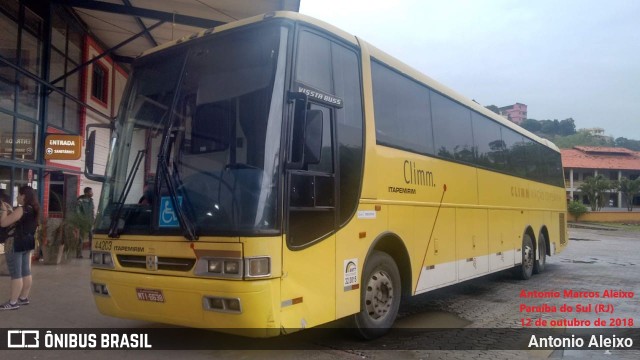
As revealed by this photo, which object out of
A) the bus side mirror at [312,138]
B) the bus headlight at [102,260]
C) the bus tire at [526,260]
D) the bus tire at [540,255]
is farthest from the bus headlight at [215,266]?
the bus tire at [540,255]

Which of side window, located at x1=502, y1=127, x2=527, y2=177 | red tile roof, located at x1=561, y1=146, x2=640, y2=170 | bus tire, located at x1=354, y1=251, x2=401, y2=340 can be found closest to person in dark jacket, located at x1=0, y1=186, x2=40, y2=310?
bus tire, located at x1=354, y1=251, x2=401, y2=340

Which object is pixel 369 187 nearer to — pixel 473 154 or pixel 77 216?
pixel 473 154

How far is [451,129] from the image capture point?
8.69 metres

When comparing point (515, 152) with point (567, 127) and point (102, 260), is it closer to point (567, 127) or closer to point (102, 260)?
A: point (102, 260)

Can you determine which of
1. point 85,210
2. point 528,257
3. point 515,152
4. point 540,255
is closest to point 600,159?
point 540,255

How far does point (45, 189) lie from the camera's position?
13.1 metres

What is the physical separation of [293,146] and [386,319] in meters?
2.71

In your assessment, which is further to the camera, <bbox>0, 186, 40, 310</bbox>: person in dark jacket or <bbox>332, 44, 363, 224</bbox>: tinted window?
<bbox>0, 186, 40, 310</bbox>: person in dark jacket

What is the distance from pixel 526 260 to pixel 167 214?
9748mm

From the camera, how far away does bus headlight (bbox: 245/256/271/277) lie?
4.45 m

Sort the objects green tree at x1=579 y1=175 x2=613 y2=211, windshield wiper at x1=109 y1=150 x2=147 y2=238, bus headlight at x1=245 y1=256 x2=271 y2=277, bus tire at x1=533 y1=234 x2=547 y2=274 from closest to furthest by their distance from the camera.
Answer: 1. bus headlight at x1=245 y1=256 x2=271 y2=277
2. windshield wiper at x1=109 y1=150 x2=147 y2=238
3. bus tire at x1=533 y1=234 x2=547 y2=274
4. green tree at x1=579 y1=175 x2=613 y2=211

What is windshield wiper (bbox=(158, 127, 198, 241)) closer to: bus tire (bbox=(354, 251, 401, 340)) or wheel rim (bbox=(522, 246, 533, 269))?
bus tire (bbox=(354, 251, 401, 340))

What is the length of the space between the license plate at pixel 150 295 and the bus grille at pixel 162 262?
9.1 inches

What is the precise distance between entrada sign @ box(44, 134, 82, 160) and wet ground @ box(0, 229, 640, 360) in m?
2.62
